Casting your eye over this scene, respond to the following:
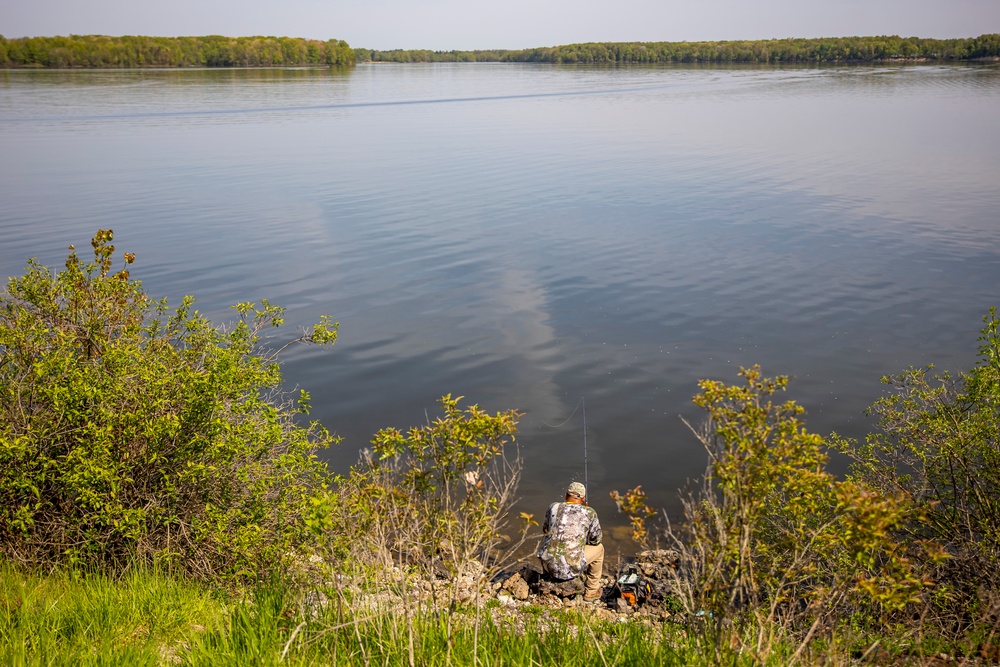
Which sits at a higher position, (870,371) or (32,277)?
(32,277)

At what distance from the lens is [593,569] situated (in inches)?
413

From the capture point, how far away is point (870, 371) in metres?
16.7

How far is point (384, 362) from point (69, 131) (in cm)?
4907

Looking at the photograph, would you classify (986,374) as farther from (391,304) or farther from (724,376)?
(391,304)

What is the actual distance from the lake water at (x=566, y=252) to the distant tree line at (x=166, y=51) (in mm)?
113677

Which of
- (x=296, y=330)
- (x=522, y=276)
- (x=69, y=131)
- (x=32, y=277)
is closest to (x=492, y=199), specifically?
(x=522, y=276)

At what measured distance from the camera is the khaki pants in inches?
409

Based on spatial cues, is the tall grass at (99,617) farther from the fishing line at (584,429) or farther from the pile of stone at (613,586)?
the fishing line at (584,429)

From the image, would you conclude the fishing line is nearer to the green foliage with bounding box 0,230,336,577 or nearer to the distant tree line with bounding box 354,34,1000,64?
the green foliage with bounding box 0,230,336,577

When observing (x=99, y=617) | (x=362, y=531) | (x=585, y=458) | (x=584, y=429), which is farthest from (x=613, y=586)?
(x=99, y=617)

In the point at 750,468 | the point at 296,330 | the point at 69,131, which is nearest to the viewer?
the point at 750,468

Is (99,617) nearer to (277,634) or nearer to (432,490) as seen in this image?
(277,634)

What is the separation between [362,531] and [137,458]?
9.16 feet

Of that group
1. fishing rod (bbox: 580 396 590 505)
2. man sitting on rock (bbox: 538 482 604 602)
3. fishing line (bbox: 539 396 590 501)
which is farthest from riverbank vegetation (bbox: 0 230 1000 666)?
fishing line (bbox: 539 396 590 501)
